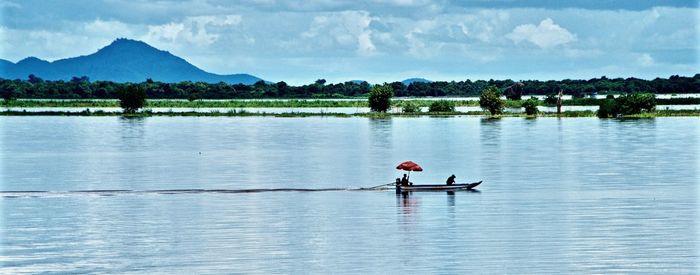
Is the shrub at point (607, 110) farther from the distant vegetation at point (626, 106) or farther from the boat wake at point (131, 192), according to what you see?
the boat wake at point (131, 192)

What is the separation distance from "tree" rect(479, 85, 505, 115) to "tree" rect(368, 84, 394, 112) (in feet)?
48.5

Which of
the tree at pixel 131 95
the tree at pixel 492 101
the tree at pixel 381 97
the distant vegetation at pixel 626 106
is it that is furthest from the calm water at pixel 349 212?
the tree at pixel 131 95

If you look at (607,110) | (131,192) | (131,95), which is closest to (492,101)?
(607,110)

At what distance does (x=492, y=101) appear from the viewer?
600 feet

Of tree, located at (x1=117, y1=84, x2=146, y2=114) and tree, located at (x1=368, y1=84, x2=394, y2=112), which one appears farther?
tree, located at (x1=117, y1=84, x2=146, y2=114)

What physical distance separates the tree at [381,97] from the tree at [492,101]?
1480 cm

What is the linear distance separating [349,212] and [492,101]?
133943 millimetres

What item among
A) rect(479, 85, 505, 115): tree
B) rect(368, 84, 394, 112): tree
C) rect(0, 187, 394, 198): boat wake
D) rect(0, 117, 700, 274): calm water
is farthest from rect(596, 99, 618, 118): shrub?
rect(0, 187, 394, 198): boat wake

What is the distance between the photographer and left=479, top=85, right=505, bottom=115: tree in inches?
7200

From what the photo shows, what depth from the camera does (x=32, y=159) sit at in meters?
88.4

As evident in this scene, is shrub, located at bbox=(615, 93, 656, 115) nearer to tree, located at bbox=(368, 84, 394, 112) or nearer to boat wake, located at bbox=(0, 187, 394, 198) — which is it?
tree, located at bbox=(368, 84, 394, 112)

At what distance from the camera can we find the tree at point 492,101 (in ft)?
600

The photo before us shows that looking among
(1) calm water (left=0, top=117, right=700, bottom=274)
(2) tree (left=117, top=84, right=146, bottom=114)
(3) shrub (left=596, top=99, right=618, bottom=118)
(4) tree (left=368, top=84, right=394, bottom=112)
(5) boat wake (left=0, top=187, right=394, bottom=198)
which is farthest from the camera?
(2) tree (left=117, top=84, right=146, bottom=114)

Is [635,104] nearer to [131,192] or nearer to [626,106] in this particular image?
[626,106]
